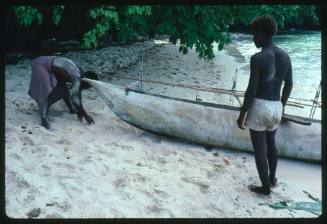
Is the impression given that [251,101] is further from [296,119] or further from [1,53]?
[1,53]

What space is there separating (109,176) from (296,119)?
94.1 inches

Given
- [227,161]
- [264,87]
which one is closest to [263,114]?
[264,87]

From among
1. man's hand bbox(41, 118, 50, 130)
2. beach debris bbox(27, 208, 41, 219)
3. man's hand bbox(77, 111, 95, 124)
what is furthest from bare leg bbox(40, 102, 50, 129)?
beach debris bbox(27, 208, 41, 219)

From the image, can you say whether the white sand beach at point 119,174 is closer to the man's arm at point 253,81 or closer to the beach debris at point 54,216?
the beach debris at point 54,216

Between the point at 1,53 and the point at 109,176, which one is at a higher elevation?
the point at 1,53

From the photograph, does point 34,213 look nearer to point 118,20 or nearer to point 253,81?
point 253,81

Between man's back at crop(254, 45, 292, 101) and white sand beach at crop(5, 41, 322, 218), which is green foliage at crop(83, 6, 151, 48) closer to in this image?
white sand beach at crop(5, 41, 322, 218)

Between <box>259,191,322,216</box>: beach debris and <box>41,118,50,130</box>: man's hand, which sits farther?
<box>41,118,50,130</box>: man's hand

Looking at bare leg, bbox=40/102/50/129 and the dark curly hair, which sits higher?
the dark curly hair

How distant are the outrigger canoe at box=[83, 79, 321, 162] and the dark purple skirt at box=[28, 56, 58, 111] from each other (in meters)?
0.51

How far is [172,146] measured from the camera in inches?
180

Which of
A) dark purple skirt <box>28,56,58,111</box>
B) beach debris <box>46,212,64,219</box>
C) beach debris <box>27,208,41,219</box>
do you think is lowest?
beach debris <box>46,212,64,219</box>

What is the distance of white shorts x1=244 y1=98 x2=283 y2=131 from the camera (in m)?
3.31
